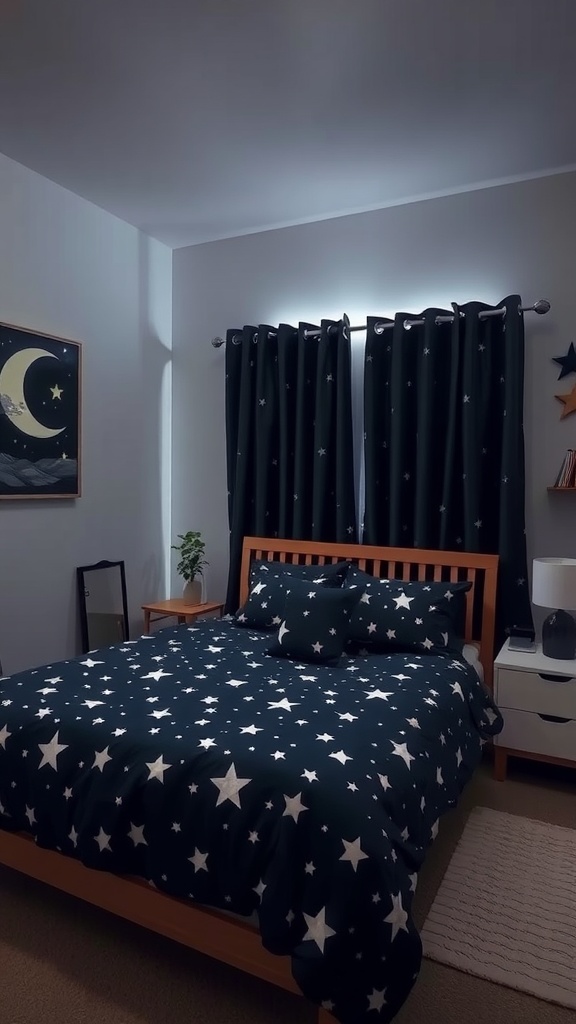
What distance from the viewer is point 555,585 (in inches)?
107

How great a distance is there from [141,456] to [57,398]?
767 mm

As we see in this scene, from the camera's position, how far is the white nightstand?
263 centimetres

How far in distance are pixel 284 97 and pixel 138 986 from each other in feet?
10.3

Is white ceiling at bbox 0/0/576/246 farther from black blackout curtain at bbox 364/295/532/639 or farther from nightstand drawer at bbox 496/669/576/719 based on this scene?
nightstand drawer at bbox 496/669/576/719

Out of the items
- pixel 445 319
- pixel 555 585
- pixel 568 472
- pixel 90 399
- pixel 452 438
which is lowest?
pixel 555 585

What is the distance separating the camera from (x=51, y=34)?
2.23 m

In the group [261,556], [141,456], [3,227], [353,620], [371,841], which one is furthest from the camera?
[141,456]

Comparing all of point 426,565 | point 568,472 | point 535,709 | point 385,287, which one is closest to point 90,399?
point 385,287

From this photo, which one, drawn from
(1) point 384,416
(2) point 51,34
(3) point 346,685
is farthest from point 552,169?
(3) point 346,685

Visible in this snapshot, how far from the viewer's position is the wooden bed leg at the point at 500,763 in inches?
109

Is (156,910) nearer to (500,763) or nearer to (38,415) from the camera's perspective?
(500,763)

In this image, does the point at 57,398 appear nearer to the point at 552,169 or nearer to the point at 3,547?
the point at 3,547

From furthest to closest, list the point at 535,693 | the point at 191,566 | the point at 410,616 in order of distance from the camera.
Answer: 1. the point at 191,566
2. the point at 410,616
3. the point at 535,693

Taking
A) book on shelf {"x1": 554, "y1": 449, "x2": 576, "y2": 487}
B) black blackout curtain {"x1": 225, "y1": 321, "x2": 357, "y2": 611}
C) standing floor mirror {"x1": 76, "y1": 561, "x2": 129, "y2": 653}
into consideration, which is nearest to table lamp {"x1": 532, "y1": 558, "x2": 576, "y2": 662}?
book on shelf {"x1": 554, "y1": 449, "x2": 576, "y2": 487}
